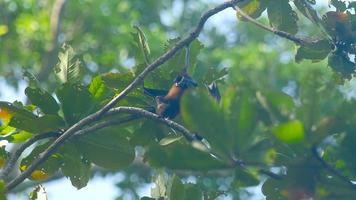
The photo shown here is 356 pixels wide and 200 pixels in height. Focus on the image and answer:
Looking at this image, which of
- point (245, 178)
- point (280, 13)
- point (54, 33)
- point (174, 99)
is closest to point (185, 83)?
point (174, 99)

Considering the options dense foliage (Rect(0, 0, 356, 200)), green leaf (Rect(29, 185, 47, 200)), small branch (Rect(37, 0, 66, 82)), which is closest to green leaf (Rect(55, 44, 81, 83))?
dense foliage (Rect(0, 0, 356, 200))

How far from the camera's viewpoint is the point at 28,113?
3662 mm

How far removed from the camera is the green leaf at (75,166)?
12.5ft

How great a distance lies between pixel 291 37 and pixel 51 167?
132 cm

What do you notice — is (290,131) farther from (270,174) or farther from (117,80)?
(117,80)

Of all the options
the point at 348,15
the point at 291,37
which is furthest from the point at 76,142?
the point at 348,15

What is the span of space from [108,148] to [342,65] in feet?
3.80

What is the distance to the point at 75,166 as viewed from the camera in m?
3.88

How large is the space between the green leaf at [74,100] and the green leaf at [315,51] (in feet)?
3.41

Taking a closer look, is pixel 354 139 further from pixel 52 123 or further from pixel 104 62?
pixel 104 62

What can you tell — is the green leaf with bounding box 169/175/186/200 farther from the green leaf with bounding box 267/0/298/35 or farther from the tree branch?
the green leaf with bounding box 267/0/298/35

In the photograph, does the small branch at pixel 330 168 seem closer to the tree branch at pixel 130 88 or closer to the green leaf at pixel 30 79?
the tree branch at pixel 130 88

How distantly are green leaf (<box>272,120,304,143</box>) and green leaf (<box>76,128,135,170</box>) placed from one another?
151 centimetres

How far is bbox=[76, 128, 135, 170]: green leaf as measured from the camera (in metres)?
3.74
